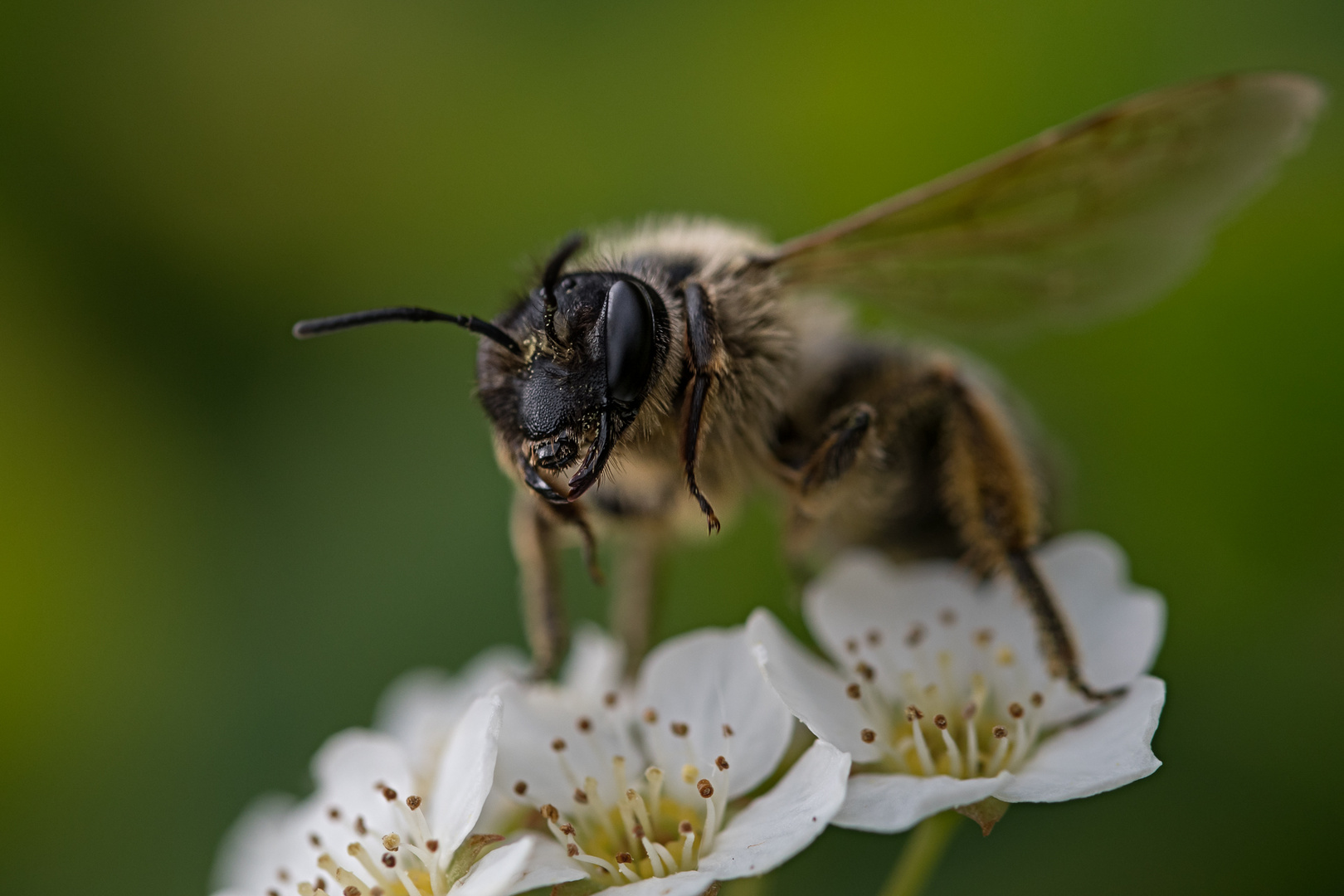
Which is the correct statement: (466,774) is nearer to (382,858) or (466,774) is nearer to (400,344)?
(382,858)

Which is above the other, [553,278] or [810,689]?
[553,278]

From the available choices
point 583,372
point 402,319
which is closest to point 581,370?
point 583,372

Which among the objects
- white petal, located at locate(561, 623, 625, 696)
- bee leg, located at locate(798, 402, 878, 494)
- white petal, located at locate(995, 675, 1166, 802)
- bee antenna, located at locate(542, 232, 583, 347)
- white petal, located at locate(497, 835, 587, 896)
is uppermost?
bee antenna, located at locate(542, 232, 583, 347)

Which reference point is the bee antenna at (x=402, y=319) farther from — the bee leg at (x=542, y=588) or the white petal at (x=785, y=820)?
the white petal at (x=785, y=820)

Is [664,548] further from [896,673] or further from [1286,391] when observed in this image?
[1286,391]

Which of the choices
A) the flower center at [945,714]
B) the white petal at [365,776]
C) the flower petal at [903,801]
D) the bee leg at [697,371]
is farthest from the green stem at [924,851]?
the white petal at [365,776]

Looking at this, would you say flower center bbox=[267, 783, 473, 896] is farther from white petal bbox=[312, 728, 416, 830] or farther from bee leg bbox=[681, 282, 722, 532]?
bee leg bbox=[681, 282, 722, 532]

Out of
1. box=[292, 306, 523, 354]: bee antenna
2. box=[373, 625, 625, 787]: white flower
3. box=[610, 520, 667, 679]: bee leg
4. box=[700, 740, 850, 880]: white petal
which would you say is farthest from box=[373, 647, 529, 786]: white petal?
box=[292, 306, 523, 354]: bee antenna
